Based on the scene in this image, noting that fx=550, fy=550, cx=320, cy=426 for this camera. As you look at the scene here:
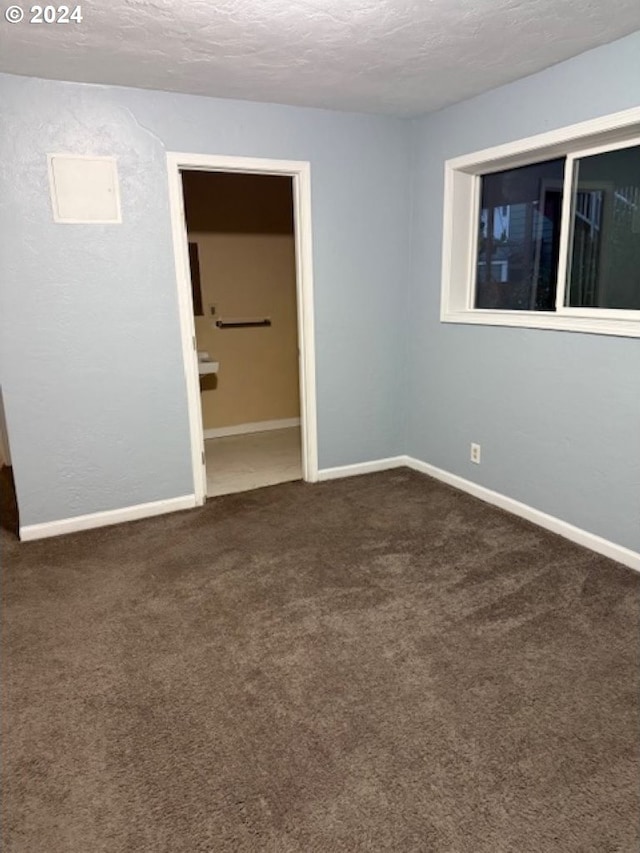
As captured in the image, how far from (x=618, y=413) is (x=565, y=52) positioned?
1.70m

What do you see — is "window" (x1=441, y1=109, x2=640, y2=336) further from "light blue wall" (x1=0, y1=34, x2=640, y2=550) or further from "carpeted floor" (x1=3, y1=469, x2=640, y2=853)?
"carpeted floor" (x1=3, y1=469, x2=640, y2=853)

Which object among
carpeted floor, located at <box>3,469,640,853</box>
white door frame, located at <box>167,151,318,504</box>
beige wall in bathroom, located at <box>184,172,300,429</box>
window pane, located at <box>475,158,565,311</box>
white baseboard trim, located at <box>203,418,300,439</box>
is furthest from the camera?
white baseboard trim, located at <box>203,418,300,439</box>

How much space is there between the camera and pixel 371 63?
2629mm

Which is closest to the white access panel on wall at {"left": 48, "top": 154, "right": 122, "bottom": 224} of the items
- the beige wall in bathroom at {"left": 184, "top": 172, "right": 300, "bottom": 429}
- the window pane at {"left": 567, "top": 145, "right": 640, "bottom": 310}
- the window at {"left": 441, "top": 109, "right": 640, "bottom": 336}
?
the beige wall in bathroom at {"left": 184, "top": 172, "right": 300, "bottom": 429}

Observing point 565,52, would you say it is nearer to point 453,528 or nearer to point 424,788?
point 453,528

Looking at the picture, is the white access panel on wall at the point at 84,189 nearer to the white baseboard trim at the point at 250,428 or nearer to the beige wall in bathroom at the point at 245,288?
the beige wall in bathroom at the point at 245,288

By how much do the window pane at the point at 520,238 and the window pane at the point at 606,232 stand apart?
13 centimetres

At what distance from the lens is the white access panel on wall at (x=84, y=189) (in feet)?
9.37

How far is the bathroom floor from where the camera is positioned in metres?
4.00

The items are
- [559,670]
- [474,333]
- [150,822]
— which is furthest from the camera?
[474,333]

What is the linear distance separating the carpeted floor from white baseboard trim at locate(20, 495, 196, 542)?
10 cm

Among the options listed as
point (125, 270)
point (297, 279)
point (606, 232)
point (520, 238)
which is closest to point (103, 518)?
point (125, 270)

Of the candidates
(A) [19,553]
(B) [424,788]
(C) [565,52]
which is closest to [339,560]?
(B) [424,788]

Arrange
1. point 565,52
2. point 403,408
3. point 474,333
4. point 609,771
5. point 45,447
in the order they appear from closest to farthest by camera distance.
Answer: point 609,771, point 565,52, point 45,447, point 474,333, point 403,408
